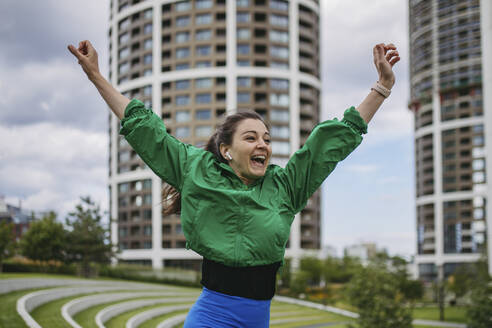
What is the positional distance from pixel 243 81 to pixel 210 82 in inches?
145

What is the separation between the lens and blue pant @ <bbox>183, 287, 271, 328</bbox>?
241 centimetres

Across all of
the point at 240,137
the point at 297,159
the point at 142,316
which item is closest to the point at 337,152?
the point at 297,159

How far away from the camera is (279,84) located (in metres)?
→ 60.4

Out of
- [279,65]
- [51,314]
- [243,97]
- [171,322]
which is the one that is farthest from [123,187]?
[51,314]

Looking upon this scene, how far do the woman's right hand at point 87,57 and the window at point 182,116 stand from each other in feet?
189

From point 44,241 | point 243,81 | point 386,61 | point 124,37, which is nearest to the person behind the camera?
point 386,61

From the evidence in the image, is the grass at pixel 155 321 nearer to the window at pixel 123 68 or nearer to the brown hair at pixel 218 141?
the brown hair at pixel 218 141

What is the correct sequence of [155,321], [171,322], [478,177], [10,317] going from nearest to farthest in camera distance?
[10,317] < [171,322] < [155,321] < [478,177]

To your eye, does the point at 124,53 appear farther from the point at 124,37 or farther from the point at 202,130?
the point at 202,130

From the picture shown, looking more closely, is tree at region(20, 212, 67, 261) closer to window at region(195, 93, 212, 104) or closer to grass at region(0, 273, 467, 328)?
grass at region(0, 273, 467, 328)

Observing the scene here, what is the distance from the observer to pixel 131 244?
6150cm

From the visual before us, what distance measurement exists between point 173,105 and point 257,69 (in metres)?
10.1

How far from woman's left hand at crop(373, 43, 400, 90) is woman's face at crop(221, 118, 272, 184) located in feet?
2.39

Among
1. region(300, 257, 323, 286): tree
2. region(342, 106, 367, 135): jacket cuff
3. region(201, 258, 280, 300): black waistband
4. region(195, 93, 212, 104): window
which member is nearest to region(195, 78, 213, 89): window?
region(195, 93, 212, 104): window
